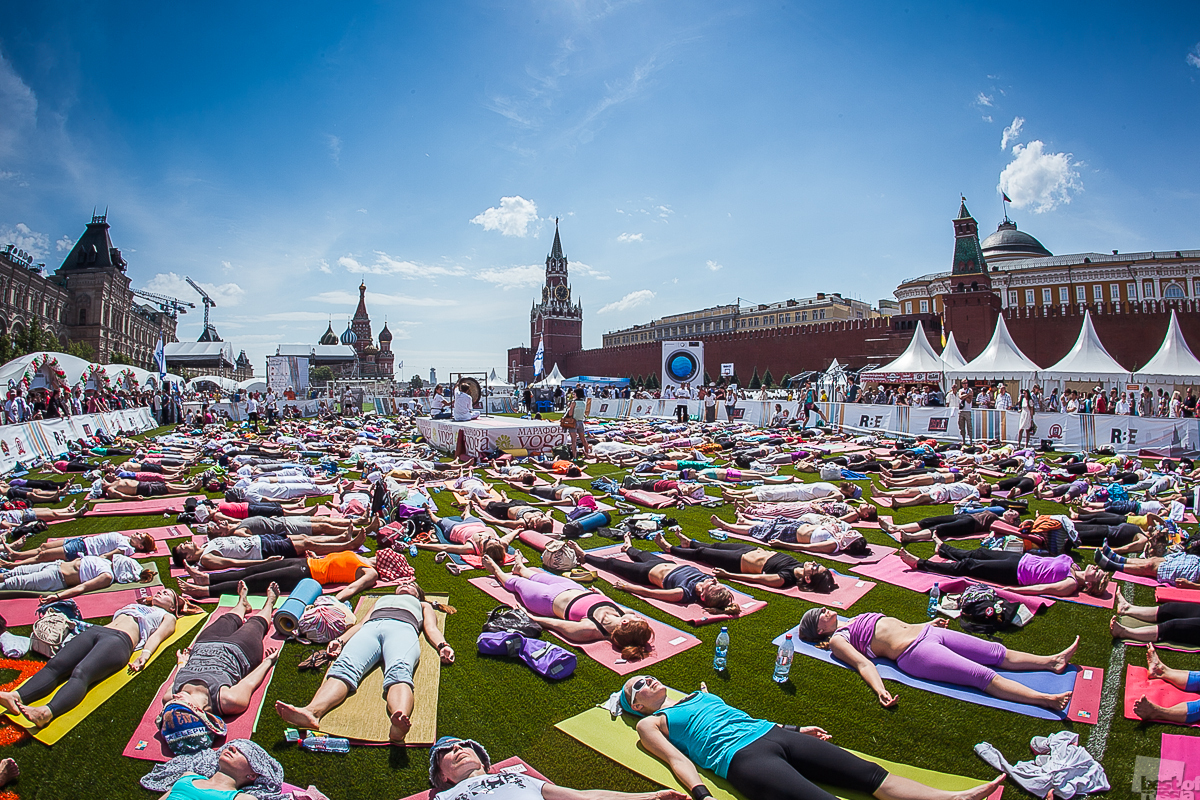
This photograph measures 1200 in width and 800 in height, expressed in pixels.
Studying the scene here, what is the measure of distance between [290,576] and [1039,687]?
5559mm

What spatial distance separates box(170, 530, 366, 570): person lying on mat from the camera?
561 centimetres

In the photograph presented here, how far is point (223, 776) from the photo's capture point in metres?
2.56

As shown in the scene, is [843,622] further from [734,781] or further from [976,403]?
[976,403]

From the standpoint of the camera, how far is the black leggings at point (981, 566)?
5.25 meters

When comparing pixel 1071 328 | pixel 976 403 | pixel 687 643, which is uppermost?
pixel 1071 328

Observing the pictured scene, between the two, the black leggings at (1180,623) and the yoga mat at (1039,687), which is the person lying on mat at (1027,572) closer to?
the black leggings at (1180,623)

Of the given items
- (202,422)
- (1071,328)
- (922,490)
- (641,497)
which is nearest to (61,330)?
(202,422)

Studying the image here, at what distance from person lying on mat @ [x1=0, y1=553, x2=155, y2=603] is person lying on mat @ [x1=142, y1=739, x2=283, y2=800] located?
3095 millimetres

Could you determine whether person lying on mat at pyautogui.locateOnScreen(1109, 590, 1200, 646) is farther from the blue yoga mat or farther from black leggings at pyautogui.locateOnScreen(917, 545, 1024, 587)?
black leggings at pyautogui.locateOnScreen(917, 545, 1024, 587)

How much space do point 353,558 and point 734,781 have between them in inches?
158

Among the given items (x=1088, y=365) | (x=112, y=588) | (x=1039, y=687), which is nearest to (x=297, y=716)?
(x=112, y=588)

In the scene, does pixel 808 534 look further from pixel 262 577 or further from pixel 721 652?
pixel 262 577

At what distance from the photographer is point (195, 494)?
31.8 feet

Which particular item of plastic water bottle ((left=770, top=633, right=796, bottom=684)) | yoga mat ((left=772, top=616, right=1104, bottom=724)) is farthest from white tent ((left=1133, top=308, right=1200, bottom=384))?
plastic water bottle ((left=770, top=633, right=796, bottom=684))
